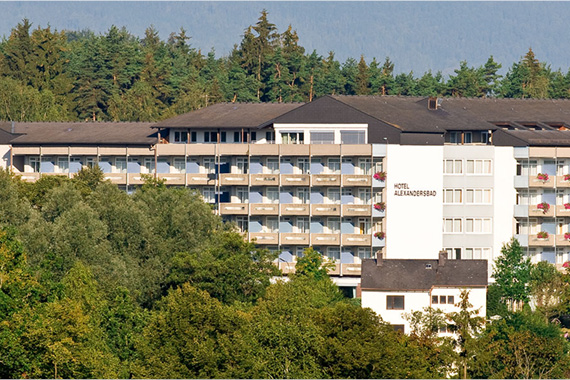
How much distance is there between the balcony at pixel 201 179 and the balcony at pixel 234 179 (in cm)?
303

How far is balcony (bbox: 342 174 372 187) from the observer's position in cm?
14606

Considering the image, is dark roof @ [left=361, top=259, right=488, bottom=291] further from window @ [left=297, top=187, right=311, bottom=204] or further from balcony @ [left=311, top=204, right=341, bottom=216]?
window @ [left=297, top=187, right=311, bottom=204]

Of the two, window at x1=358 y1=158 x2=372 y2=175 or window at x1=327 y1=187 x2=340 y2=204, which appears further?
window at x1=327 y1=187 x2=340 y2=204

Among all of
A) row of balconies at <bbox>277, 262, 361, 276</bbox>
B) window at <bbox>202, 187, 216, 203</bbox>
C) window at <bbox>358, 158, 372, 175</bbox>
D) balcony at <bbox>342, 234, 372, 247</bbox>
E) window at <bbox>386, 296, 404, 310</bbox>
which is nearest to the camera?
window at <bbox>386, 296, 404, 310</bbox>

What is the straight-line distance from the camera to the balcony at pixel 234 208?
148 m

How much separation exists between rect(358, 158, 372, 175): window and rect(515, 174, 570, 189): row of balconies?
1359 cm

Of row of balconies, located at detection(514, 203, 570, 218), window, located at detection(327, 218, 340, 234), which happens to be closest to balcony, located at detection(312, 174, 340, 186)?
window, located at detection(327, 218, 340, 234)

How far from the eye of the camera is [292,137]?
5861 inches

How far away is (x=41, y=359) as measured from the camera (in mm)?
88812

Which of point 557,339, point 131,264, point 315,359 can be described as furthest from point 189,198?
point 315,359

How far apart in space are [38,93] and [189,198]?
67.0 m

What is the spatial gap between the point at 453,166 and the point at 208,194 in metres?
22.9

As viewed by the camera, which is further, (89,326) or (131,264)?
(131,264)

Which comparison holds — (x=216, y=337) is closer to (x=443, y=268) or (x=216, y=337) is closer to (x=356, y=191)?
(x=443, y=268)
